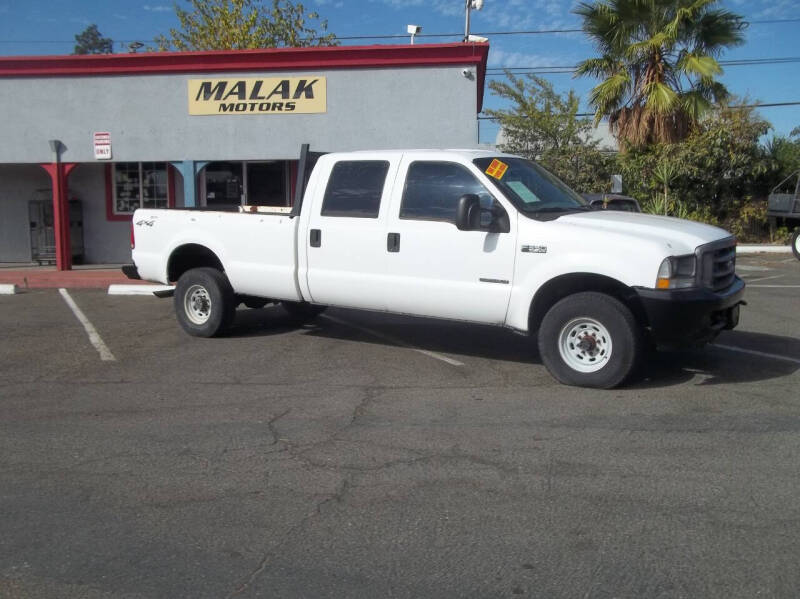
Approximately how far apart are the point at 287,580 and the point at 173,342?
598 centimetres

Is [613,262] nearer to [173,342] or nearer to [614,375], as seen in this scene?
[614,375]

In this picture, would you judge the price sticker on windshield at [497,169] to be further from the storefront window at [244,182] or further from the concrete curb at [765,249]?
the concrete curb at [765,249]

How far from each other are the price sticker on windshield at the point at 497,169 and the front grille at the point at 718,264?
189 centimetres

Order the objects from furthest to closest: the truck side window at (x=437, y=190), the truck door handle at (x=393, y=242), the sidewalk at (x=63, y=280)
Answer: the sidewalk at (x=63, y=280), the truck door handle at (x=393, y=242), the truck side window at (x=437, y=190)

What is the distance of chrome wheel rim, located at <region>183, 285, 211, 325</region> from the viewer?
9164mm

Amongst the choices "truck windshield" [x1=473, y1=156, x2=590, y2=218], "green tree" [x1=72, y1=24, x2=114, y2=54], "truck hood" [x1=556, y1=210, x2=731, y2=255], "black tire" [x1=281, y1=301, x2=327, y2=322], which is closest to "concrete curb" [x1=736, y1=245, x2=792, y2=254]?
"black tire" [x1=281, y1=301, x2=327, y2=322]

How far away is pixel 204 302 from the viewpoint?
9.23 meters

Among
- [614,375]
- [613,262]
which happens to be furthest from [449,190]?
[614,375]

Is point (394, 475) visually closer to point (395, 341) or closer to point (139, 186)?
point (395, 341)

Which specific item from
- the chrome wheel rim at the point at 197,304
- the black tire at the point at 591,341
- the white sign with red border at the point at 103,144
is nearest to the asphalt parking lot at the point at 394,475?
the black tire at the point at 591,341

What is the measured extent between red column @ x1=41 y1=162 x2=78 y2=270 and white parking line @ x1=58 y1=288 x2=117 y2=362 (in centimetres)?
348

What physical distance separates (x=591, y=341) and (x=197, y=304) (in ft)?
15.5

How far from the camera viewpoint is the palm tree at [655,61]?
67.9ft

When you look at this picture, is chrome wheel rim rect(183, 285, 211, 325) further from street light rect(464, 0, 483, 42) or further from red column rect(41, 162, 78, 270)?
street light rect(464, 0, 483, 42)
